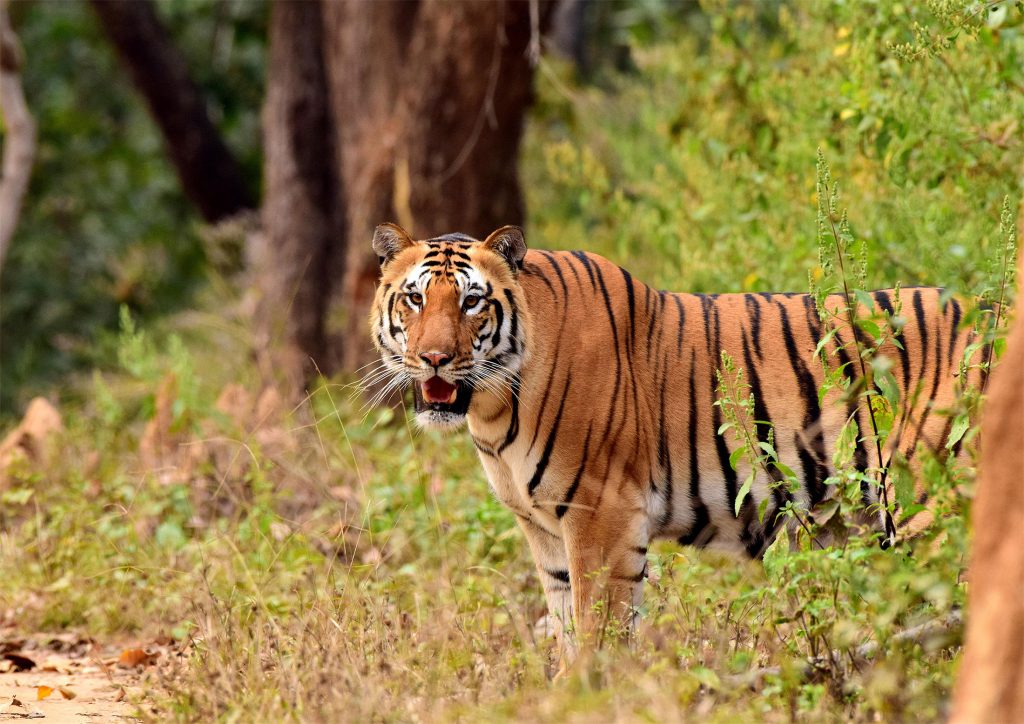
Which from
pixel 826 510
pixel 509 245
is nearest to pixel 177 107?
pixel 509 245

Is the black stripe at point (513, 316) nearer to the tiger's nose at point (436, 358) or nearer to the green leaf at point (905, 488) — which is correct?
the tiger's nose at point (436, 358)

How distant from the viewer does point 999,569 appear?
8.04 feet

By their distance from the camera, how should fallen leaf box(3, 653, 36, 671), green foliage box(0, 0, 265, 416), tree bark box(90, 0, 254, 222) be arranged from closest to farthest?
fallen leaf box(3, 653, 36, 671) < tree bark box(90, 0, 254, 222) < green foliage box(0, 0, 265, 416)

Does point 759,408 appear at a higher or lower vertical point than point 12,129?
lower

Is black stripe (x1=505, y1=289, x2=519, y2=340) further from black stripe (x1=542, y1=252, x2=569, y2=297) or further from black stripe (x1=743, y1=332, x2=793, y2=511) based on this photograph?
black stripe (x1=743, y1=332, x2=793, y2=511)

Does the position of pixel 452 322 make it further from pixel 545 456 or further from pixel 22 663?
pixel 22 663

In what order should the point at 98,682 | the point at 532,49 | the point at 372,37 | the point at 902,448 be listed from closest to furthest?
the point at 902,448, the point at 98,682, the point at 532,49, the point at 372,37

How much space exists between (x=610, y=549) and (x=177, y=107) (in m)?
8.87

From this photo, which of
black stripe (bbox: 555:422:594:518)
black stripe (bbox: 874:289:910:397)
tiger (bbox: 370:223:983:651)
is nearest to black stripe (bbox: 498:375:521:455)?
tiger (bbox: 370:223:983:651)

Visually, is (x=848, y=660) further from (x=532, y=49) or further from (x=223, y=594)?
(x=532, y=49)

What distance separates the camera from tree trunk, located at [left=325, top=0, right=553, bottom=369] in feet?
26.3

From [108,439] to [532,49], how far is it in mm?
3039

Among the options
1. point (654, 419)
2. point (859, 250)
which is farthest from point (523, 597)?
point (859, 250)

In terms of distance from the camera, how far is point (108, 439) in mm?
7598
